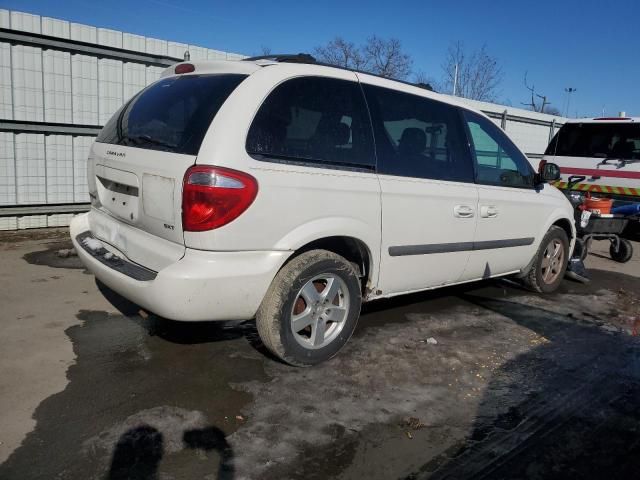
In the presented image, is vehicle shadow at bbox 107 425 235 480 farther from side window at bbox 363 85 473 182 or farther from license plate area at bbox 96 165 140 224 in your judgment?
side window at bbox 363 85 473 182

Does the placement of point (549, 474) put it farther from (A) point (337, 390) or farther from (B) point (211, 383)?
(B) point (211, 383)

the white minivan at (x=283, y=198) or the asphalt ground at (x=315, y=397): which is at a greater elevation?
the white minivan at (x=283, y=198)

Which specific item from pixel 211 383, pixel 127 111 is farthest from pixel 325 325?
pixel 127 111

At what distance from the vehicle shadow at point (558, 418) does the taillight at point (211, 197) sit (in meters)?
1.63

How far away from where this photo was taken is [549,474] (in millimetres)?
2537

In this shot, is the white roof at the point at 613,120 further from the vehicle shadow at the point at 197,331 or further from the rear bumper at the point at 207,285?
the rear bumper at the point at 207,285

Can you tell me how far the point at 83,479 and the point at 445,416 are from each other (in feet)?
6.20

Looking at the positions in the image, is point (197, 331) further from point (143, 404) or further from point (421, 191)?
point (421, 191)

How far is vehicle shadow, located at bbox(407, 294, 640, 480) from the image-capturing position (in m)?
2.59

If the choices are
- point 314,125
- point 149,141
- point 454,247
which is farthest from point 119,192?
point 454,247

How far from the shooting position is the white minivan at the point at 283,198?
2938 millimetres

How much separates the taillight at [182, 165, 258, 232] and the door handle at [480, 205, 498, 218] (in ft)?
7.73

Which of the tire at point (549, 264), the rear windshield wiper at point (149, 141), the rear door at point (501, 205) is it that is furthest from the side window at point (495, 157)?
the rear windshield wiper at point (149, 141)

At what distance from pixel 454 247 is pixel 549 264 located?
201 centimetres
